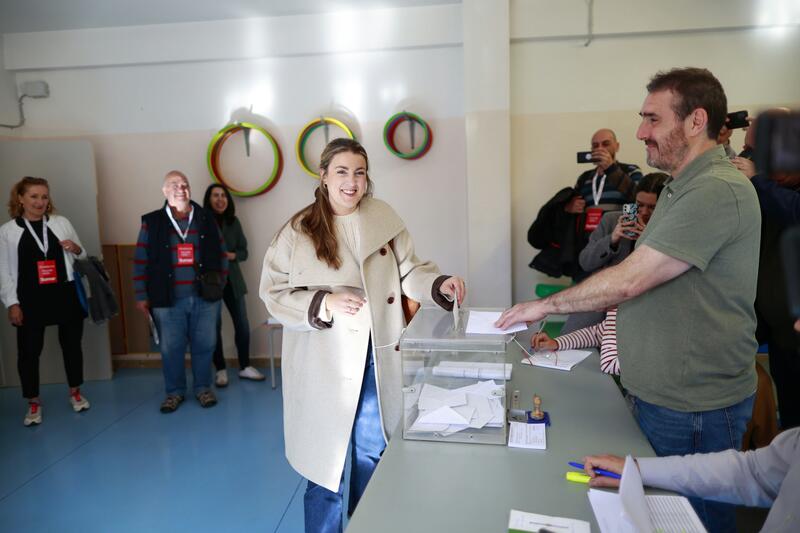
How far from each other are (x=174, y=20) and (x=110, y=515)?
12.2 feet

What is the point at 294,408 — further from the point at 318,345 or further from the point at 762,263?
the point at 762,263

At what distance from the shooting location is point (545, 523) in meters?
1.18

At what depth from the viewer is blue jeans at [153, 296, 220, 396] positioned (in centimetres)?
396

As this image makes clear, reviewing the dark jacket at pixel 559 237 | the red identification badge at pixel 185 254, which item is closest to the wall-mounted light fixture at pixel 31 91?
the red identification badge at pixel 185 254

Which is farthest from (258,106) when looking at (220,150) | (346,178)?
(346,178)

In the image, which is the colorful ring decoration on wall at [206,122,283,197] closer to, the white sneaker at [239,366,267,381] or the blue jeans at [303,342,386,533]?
the white sneaker at [239,366,267,381]

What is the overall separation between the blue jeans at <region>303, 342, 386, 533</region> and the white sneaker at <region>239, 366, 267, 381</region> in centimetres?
272

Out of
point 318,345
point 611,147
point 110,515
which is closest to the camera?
point 318,345

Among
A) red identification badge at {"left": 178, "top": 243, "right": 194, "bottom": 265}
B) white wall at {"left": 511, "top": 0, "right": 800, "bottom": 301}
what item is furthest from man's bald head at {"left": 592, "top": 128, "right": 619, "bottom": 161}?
red identification badge at {"left": 178, "top": 243, "right": 194, "bottom": 265}

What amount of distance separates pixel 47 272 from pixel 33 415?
39.2 inches

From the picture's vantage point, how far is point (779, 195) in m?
2.18

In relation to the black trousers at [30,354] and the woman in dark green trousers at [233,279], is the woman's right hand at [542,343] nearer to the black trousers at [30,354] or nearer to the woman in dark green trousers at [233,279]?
the woman in dark green trousers at [233,279]

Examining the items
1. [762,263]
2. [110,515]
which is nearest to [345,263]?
[762,263]

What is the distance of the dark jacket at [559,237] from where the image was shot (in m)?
3.84
